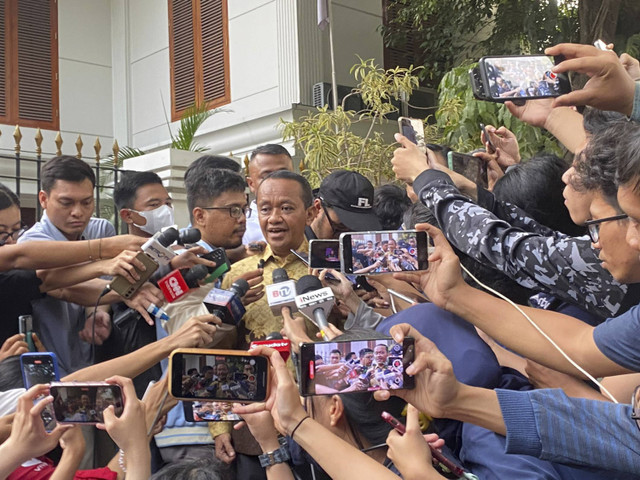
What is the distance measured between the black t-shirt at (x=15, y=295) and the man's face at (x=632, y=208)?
93.3 inches

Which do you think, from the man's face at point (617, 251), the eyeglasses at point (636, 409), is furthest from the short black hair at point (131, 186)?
the eyeglasses at point (636, 409)

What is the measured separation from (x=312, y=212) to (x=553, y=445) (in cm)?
196

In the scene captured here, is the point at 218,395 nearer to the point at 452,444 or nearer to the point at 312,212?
the point at 452,444

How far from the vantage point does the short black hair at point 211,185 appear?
3477mm

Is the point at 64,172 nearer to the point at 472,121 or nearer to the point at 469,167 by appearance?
the point at 469,167

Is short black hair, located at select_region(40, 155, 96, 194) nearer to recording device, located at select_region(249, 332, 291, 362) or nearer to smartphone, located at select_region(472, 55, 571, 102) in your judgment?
recording device, located at select_region(249, 332, 291, 362)

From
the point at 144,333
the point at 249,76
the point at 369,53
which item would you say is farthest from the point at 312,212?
the point at 369,53

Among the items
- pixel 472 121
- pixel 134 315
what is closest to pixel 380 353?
pixel 134 315

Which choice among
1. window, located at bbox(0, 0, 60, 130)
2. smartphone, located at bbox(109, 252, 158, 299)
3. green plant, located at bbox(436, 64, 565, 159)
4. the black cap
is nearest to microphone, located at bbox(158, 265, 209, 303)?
smartphone, located at bbox(109, 252, 158, 299)

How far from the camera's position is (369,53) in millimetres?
9680

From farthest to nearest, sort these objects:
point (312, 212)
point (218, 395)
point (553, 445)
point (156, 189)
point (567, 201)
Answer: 1. point (156, 189)
2. point (312, 212)
3. point (567, 201)
4. point (218, 395)
5. point (553, 445)

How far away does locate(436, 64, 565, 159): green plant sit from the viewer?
20.2ft

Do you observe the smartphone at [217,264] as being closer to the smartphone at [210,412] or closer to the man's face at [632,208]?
the smartphone at [210,412]

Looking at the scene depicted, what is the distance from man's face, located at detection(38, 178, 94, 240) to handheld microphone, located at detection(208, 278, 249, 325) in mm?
1203
